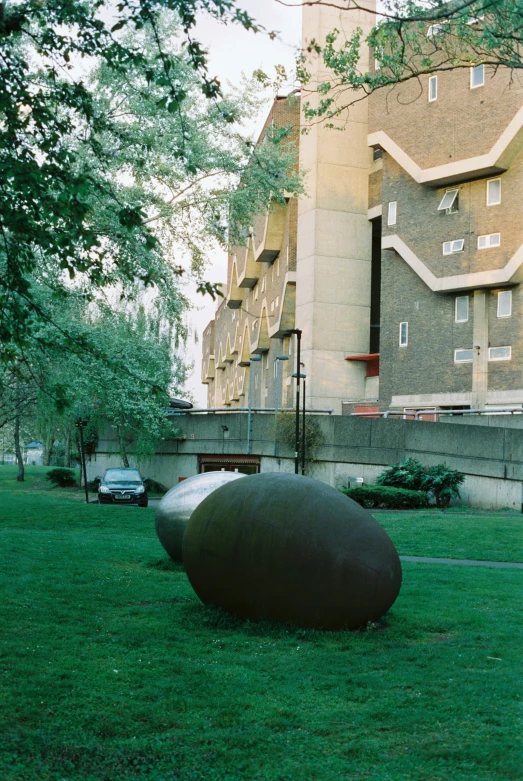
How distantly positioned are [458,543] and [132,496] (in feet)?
58.3

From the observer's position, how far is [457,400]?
1731 inches

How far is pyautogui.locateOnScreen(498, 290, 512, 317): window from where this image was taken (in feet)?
141

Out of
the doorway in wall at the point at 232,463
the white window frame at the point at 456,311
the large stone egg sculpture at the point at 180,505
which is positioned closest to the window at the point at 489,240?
the white window frame at the point at 456,311

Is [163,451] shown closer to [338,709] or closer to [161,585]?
[161,585]

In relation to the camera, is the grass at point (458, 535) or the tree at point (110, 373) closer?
the tree at point (110, 373)

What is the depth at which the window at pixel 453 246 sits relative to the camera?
44.1 m

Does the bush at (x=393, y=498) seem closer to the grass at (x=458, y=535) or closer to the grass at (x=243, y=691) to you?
the grass at (x=458, y=535)

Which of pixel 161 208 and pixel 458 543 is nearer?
pixel 458 543

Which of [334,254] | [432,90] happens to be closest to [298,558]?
[432,90]

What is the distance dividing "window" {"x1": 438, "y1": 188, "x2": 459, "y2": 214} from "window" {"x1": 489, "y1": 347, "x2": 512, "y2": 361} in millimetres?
7639

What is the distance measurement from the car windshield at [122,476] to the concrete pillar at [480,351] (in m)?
17.5

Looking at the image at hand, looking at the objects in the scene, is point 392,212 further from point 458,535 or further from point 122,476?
point 458,535

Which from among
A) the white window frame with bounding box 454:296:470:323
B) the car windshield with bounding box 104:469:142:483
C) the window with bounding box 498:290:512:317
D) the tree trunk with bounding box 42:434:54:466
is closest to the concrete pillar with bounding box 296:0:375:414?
the white window frame with bounding box 454:296:470:323

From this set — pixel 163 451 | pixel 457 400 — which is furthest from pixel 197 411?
pixel 457 400
